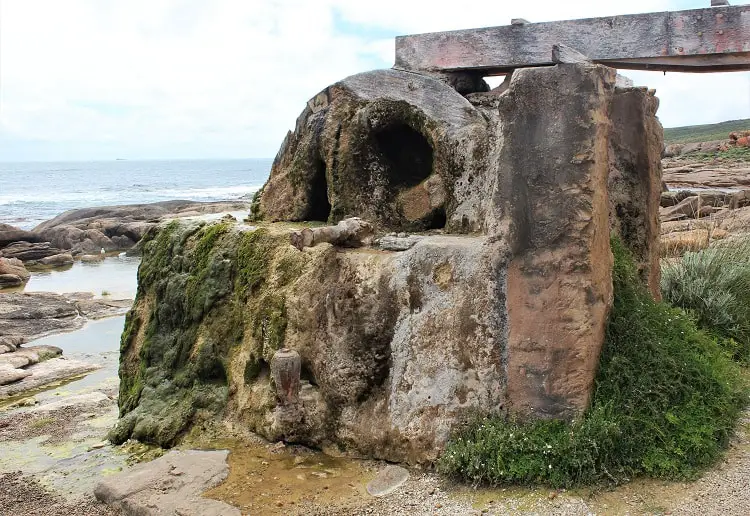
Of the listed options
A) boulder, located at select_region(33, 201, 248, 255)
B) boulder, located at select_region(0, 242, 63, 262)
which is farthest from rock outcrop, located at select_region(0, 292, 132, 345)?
boulder, located at select_region(33, 201, 248, 255)

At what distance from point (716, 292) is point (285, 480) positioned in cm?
493

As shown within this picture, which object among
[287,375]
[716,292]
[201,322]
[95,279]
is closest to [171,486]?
[287,375]

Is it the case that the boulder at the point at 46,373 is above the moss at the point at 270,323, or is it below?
below

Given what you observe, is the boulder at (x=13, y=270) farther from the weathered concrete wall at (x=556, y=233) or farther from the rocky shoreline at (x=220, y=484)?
the weathered concrete wall at (x=556, y=233)

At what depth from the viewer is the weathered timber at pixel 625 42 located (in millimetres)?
6730

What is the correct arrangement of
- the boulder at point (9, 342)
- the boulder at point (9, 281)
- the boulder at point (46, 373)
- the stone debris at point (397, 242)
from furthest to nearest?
the boulder at point (9, 281) < the boulder at point (9, 342) < the boulder at point (46, 373) < the stone debris at point (397, 242)

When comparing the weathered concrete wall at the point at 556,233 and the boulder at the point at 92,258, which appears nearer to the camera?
the weathered concrete wall at the point at 556,233

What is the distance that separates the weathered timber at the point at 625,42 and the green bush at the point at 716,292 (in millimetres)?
2149

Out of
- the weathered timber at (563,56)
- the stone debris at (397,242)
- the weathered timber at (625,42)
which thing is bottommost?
the stone debris at (397,242)

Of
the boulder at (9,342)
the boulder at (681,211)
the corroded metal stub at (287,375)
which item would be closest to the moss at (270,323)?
the corroded metal stub at (287,375)

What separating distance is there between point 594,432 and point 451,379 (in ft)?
3.55

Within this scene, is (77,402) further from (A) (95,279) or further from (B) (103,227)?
(B) (103,227)

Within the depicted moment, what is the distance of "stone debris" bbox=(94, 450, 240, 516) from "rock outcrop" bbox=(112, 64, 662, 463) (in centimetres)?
62

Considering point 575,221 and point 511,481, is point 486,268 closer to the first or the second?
point 575,221
